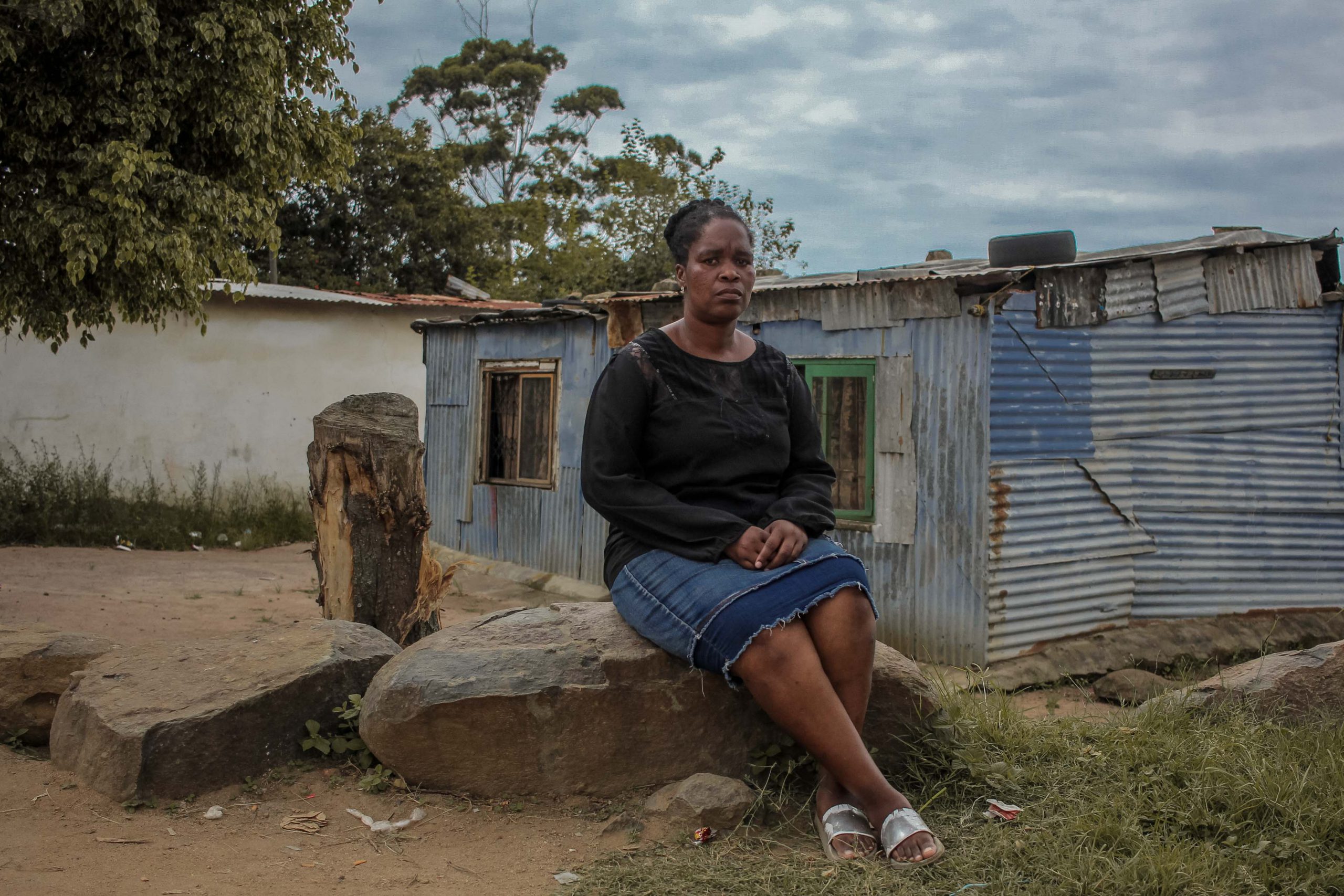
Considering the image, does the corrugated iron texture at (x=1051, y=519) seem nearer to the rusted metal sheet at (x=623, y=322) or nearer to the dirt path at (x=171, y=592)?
the rusted metal sheet at (x=623, y=322)

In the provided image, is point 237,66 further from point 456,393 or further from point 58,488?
point 58,488

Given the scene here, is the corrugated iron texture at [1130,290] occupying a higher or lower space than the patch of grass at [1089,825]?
higher

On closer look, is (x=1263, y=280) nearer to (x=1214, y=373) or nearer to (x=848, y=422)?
(x=1214, y=373)

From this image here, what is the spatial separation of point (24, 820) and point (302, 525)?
1042cm

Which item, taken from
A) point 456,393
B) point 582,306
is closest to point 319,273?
point 456,393

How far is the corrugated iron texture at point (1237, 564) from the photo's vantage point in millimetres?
8016

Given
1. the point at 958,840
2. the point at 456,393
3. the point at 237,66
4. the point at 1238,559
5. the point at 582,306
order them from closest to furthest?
1. the point at 958,840
2. the point at 237,66
3. the point at 1238,559
4. the point at 582,306
5. the point at 456,393

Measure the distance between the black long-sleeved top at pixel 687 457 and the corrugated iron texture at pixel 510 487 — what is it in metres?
6.59

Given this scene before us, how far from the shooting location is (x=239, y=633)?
14.8 feet

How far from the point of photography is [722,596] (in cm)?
317

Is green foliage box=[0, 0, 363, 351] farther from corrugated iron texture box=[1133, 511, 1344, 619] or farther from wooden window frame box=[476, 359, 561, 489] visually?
corrugated iron texture box=[1133, 511, 1344, 619]

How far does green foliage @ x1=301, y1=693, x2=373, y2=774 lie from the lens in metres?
3.87

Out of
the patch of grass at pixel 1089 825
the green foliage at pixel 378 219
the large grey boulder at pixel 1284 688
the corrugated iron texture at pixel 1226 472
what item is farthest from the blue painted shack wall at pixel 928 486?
the green foliage at pixel 378 219

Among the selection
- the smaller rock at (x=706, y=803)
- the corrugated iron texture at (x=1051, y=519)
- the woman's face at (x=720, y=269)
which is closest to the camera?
the smaller rock at (x=706, y=803)
